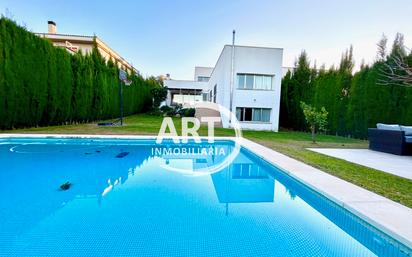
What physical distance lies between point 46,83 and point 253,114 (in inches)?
513

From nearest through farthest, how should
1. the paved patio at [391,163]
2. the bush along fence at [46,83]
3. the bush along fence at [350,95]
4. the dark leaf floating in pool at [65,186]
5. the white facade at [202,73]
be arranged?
the dark leaf floating in pool at [65,186] → the paved patio at [391,163] → the bush along fence at [46,83] → the bush along fence at [350,95] → the white facade at [202,73]

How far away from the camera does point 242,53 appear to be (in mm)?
15953

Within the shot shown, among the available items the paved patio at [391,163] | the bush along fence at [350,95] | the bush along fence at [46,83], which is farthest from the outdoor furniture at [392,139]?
the bush along fence at [46,83]

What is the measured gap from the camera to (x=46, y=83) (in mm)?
12578

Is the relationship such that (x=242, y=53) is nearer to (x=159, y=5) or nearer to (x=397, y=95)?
(x=159, y=5)

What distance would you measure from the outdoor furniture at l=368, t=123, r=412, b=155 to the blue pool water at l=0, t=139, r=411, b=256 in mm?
5582

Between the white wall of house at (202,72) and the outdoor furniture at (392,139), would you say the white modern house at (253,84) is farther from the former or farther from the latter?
the white wall of house at (202,72)

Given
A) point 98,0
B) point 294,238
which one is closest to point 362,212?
point 294,238

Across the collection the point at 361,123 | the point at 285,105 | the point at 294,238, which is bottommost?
the point at 294,238

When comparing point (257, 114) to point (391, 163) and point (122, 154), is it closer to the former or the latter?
point (391, 163)

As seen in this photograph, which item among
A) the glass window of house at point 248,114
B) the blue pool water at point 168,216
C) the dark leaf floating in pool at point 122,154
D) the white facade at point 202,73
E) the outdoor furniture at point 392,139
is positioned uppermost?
the white facade at point 202,73

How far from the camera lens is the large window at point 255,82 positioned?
53.6 ft

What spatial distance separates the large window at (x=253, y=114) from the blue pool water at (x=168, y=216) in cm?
1033

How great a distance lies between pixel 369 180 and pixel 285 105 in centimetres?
1498
